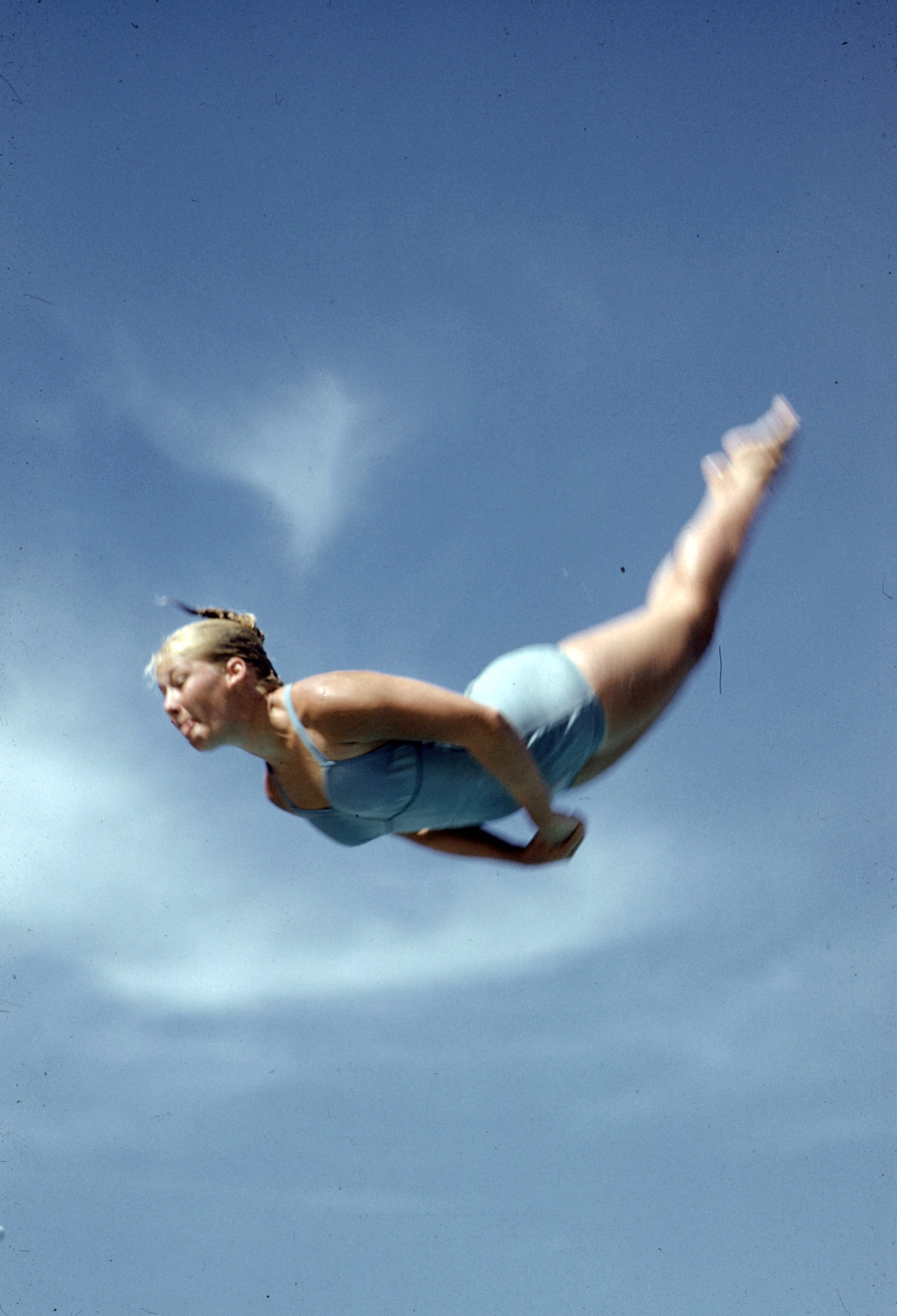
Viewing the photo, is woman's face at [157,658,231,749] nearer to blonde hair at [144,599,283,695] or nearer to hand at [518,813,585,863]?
blonde hair at [144,599,283,695]

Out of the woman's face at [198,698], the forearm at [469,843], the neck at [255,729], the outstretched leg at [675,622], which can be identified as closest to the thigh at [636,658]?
the outstretched leg at [675,622]

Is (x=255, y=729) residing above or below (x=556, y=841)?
above

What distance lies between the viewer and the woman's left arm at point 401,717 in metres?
5.04

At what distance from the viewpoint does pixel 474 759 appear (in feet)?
18.0

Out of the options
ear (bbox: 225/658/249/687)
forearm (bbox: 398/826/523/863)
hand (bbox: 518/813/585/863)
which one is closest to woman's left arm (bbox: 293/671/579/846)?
ear (bbox: 225/658/249/687)

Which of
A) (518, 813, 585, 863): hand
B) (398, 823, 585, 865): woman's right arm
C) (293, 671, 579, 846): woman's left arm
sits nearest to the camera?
(293, 671, 579, 846): woman's left arm

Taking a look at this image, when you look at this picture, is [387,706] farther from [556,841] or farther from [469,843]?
[469,843]

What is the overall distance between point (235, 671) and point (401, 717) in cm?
72

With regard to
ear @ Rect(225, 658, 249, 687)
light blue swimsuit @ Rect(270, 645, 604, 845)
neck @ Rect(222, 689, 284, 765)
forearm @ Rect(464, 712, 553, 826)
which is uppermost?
ear @ Rect(225, 658, 249, 687)

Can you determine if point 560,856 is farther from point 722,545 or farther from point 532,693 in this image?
point 722,545

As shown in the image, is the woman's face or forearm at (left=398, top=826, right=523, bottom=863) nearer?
the woman's face

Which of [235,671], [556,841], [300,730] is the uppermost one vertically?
[235,671]

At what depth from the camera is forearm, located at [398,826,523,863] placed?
6.15 metres

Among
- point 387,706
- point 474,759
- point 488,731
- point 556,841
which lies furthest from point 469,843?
point 387,706
